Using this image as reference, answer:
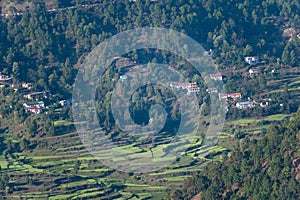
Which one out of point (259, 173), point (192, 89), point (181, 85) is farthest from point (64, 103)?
point (259, 173)

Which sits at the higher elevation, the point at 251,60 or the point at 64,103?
the point at 251,60

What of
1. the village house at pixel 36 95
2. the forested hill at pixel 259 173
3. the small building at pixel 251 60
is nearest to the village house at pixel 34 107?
the village house at pixel 36 95

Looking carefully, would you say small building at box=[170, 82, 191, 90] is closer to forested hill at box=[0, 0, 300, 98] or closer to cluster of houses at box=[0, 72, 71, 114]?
forested hill at box=[0, 0, 300, 98]

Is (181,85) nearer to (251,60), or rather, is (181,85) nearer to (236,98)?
(236,98)

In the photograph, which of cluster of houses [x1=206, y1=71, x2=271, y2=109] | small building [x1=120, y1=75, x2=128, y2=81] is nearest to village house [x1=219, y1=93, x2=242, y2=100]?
cluster of houses [x1=206, y1=71, x2=271, y2=109]

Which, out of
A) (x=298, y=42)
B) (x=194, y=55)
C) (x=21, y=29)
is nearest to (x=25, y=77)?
(x=21, y=29)

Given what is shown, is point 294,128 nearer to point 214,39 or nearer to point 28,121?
point 28,121
